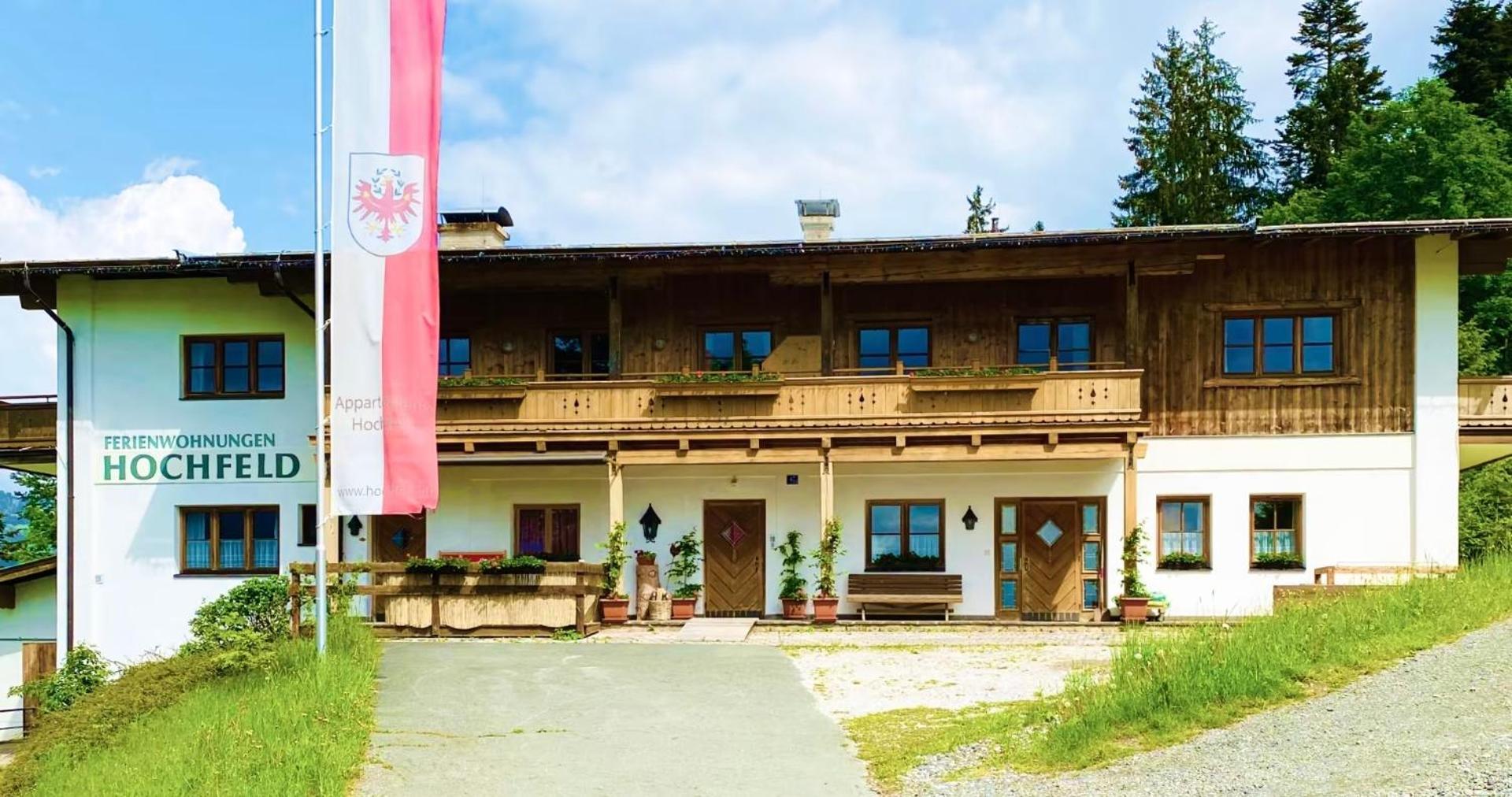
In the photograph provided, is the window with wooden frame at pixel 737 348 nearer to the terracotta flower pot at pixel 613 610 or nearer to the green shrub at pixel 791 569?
the green shrub at pixel 791 569

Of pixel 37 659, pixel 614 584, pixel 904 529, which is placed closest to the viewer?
pixel 614 584

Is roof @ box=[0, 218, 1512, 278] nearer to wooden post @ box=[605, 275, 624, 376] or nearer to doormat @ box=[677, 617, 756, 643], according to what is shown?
wooden post @ box=[605, 275, 624, 376]

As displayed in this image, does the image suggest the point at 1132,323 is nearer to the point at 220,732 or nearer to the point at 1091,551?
the point at 1091,551

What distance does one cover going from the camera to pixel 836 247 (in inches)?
832

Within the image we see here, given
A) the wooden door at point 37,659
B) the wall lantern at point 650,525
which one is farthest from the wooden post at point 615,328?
the wooden door at point 37,659

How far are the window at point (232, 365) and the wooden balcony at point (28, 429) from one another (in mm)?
2843

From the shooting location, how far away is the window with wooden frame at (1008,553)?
72.1ft

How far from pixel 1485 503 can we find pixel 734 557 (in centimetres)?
1874

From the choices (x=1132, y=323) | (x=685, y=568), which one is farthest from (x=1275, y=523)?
(x=685, y=568)

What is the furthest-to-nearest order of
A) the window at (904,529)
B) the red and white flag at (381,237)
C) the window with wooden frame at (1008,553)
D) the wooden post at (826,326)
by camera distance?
the window at (904,529), the window with wooden frame at (1008,553), the wooden post at (826,326), the red and white flag at (381,237)

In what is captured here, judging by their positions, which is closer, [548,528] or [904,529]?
[904,529]

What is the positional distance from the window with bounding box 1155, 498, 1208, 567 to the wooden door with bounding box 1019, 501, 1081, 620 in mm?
1488

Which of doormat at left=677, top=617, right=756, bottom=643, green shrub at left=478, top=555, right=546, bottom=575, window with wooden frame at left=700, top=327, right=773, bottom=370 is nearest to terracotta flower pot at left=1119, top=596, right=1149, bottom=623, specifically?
doormat at left=677, top=617, right=756, bottom=643

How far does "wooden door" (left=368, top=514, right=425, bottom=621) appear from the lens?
902 inches
